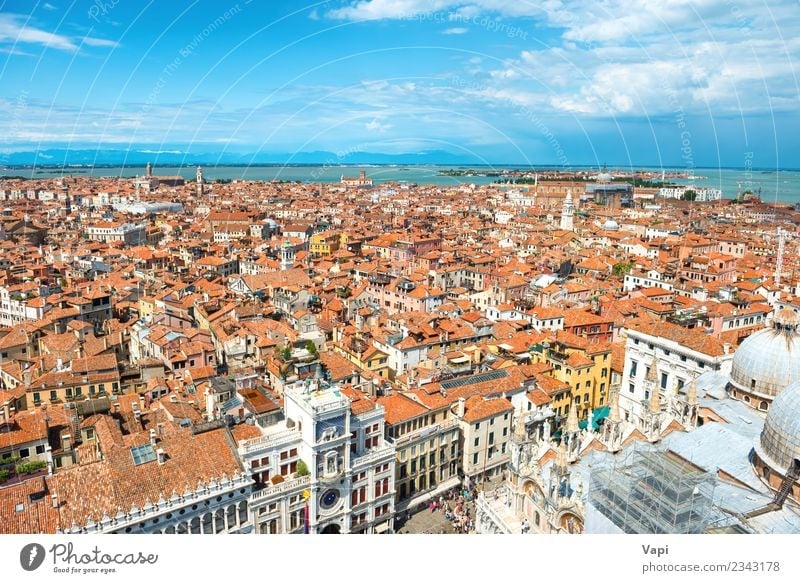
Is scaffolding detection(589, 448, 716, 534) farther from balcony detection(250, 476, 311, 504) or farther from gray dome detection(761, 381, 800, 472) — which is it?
balcony detection(250, 476, 311, 504)

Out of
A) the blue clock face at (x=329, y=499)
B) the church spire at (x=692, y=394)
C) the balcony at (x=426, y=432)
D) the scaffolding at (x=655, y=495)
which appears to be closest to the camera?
the scaffolding at (x=655, y=495)

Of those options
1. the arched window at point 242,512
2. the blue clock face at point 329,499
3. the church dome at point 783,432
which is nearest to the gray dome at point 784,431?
the church dome at point 783,432

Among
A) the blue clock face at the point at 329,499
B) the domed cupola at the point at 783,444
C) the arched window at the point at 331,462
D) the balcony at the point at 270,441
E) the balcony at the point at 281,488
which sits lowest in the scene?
the blue clock face at the point at 329,499

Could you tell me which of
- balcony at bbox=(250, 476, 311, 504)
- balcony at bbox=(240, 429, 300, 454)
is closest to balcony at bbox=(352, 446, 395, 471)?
balcony at bbox=(250, 476, 311, 504)

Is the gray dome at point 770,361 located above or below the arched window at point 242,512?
above

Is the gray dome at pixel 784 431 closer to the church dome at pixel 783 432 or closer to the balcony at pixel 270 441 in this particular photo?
the church dome at pixel 783 432

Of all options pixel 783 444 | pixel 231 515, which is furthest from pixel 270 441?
pixel 783 444
